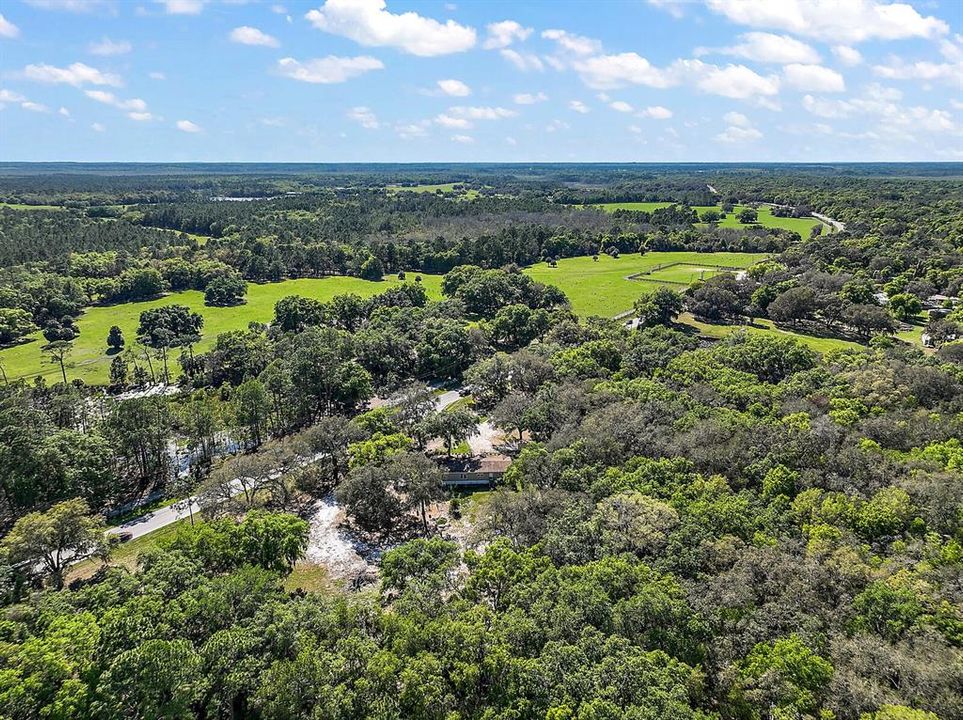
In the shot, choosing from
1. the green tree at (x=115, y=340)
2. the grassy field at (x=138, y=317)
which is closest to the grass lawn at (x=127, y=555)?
the grassy field at (x=138, y=317)

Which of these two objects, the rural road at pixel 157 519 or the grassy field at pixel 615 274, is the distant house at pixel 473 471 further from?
the grassy field at pixel 615 274

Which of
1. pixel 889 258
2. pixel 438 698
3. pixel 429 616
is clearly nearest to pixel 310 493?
pixel 429 616

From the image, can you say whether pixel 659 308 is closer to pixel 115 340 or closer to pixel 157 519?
pixel 157 519

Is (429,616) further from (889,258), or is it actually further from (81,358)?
(889,258)

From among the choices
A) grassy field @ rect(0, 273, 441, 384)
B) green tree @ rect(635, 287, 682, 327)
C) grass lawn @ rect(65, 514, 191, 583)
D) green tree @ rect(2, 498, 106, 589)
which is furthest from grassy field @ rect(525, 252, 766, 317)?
green tree @ rect(2, 498, 106, 589)

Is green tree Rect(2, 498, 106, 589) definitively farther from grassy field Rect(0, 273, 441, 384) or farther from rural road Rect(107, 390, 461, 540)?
grassy field Rect(0, 273, 441, 384)

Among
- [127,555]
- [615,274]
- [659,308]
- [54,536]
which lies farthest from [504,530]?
[615,274]
